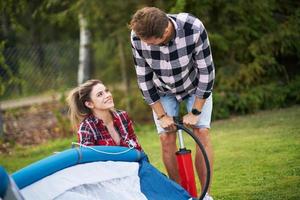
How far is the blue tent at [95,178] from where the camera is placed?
3463mm

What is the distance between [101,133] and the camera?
13.2 feet

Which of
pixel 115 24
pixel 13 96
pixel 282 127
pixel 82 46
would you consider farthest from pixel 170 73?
pixel 13 96

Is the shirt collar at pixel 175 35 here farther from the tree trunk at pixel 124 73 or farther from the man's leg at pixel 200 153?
the tree trunk at pixel 124 73

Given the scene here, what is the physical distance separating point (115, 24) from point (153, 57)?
16.4 ft

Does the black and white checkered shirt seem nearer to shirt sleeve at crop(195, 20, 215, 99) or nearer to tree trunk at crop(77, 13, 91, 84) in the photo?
shirt sleeve at crop(195, 20, 215, 99)

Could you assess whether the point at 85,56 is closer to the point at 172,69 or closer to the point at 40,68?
the point at 40,68

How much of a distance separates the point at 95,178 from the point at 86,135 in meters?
0.44

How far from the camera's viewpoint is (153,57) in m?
3.87

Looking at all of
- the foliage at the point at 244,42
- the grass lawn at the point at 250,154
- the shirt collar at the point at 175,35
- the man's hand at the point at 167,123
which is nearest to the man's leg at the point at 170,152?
the man's hand at the point at 167,123

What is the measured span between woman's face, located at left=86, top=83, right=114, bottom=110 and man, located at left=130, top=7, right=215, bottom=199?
0.26 m

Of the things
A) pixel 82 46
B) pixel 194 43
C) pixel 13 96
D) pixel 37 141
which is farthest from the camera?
pixel 13 96

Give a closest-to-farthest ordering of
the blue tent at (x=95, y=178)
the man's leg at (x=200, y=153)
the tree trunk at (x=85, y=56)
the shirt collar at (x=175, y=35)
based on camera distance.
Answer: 1. the blue tent at (x=95, y=178)
2. the shirt collar at (x=175, y=35)
3. the man's leg at (x=200, y=153)
4. the tree trunk at (x=85, y=56)

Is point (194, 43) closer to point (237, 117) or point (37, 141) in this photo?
point (237, 117)

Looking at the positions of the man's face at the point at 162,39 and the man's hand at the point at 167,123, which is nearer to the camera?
the man's face at the point at 162,39
